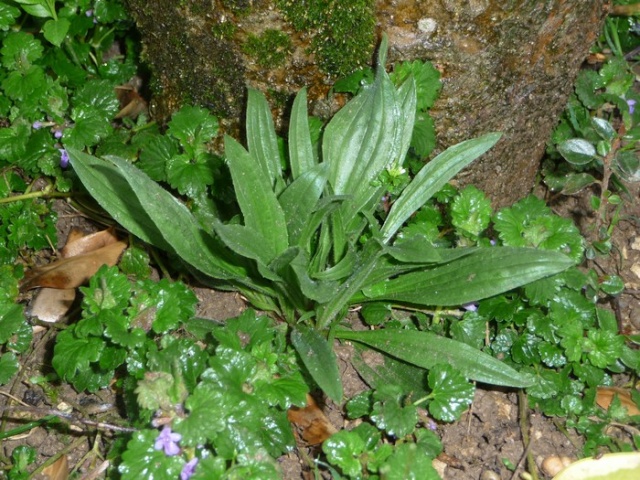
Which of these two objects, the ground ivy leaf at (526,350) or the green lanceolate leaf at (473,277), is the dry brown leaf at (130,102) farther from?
the ground ivy leaf at (526,350)

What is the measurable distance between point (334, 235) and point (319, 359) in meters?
0.32

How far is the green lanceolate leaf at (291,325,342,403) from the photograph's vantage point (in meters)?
1.69

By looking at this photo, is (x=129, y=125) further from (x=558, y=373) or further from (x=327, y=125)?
(x=558, y=373)

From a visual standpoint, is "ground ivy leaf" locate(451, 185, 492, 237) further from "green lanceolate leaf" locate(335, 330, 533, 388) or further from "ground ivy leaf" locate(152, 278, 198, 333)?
"ground ivy leaf" locate(152, 278, 198, 333)

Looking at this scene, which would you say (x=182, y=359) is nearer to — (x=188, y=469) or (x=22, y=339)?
(x=188, y=469)

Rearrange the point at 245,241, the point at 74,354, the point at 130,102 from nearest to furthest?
the point at 245,241 < the point at 74,354 < the point at 130,102

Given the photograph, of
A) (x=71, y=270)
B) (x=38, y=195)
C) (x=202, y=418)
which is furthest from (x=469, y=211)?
(x=38, y=195)

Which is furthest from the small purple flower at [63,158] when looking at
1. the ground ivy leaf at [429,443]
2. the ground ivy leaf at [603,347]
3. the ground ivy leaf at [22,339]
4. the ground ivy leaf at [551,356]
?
the ground ivy leaf at [603,347]

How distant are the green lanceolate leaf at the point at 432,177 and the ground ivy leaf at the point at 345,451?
0.53 m

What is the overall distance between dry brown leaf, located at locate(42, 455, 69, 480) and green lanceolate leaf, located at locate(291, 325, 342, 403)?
668 mm

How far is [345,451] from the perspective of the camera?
5.55ft

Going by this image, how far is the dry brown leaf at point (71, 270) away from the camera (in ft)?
7.41

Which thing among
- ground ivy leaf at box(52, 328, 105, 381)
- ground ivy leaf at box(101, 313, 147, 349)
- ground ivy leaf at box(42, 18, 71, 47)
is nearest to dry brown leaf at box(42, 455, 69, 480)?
ground ivy leaf at box(52, 328, 105, 381)

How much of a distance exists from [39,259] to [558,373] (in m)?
1.61
